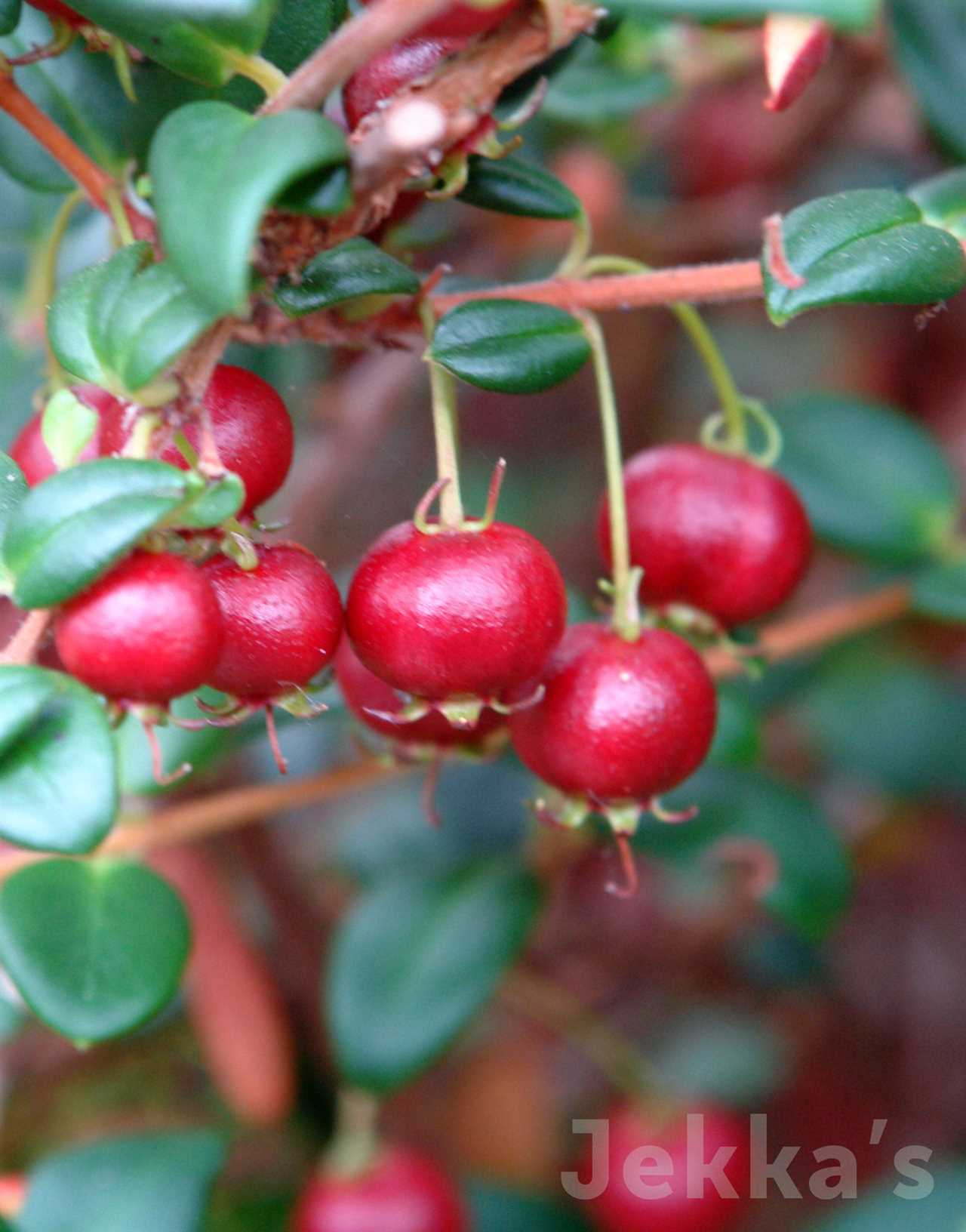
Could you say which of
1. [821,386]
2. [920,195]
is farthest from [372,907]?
[821,386]

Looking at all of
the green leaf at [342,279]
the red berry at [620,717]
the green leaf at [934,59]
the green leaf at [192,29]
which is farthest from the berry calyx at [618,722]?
the green leaf at [934,59]

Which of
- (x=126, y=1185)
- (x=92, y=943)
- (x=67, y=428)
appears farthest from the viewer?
(x=126, y=1185)

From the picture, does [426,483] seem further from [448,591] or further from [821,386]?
[821,386]

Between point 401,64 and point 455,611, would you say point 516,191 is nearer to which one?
point 401,64

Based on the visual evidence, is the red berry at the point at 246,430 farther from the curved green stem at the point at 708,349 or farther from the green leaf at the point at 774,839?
the green leaf at the point at 774,839

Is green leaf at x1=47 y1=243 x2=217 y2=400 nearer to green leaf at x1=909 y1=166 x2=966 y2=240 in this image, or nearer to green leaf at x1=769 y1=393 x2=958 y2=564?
green leaf at x1=909 y1=166 x2=966 y2=240

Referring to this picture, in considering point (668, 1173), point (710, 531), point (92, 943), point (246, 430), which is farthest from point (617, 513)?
point (668, 1173)
